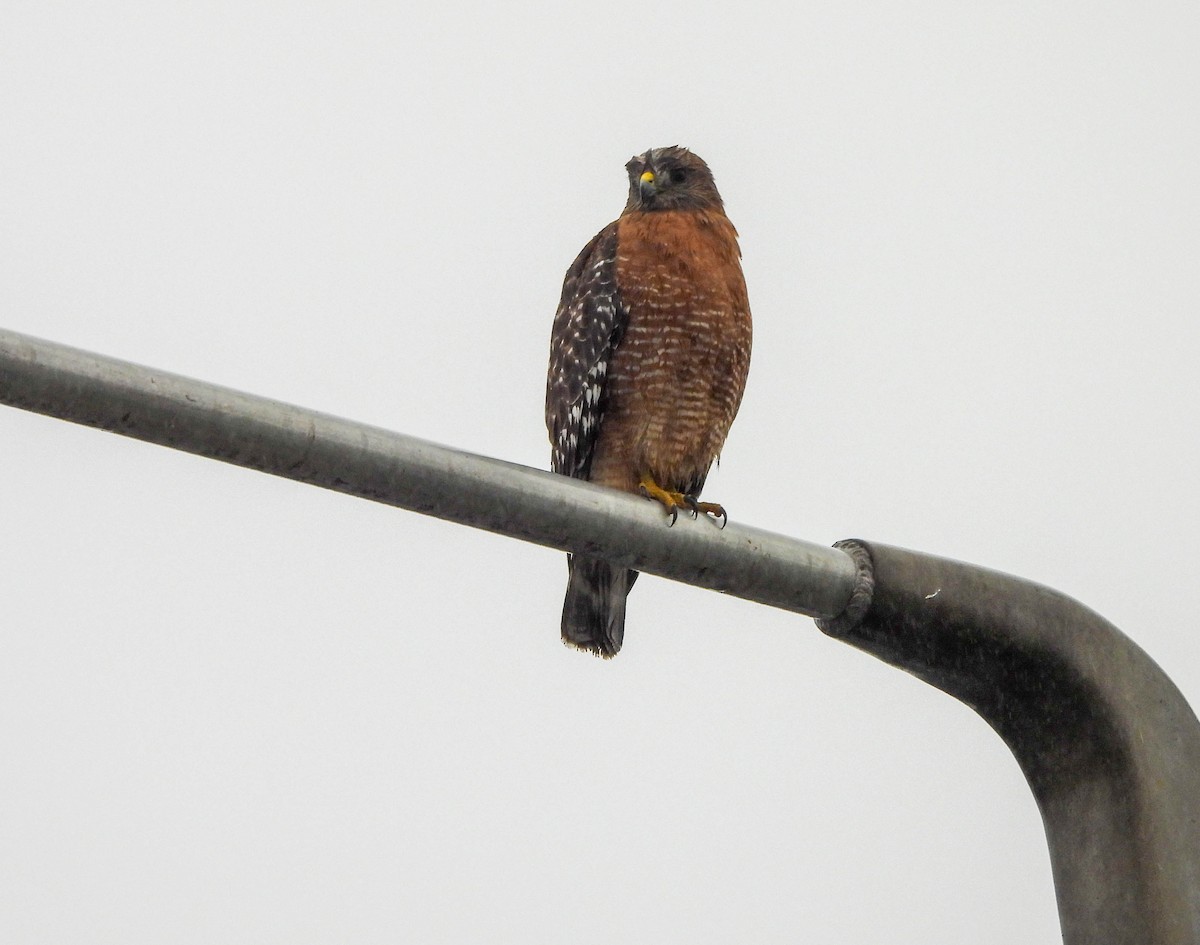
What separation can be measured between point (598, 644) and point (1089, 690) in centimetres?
332

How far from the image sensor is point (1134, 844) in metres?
2.35

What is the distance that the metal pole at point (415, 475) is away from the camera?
2057 millimetres

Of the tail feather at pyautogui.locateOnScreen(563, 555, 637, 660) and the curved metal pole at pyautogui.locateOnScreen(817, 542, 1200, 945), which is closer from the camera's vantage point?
the curved metal pole at pyautogui.locateOnScreen(817, 542, 1200, 945)

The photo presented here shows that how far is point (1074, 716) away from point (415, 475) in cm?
110

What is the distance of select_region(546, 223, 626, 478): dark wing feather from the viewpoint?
5.79 m

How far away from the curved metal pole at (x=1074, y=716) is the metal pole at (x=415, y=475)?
121 millimetres

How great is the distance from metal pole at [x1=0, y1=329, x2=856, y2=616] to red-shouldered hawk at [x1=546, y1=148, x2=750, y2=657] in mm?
2916

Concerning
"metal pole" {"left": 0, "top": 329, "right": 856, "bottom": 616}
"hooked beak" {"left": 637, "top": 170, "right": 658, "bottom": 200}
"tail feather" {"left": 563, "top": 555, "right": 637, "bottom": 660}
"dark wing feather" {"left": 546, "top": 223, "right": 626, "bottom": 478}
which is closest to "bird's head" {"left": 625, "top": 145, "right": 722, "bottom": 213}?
"hooked beak" {"left": 637, "top": 170, "right": 658, "bottom": 200}

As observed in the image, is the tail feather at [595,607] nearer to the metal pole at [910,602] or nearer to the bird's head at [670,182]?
the bird's head at [670,182]

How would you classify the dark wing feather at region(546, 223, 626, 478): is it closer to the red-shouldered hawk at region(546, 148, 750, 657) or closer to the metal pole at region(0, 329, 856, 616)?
the red-shouldered hawk at region(546, 148, 750, 657)

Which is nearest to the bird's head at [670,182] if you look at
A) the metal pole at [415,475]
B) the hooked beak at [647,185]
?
the hooked beak at [647,185]

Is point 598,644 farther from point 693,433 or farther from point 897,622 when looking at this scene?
point 897,622

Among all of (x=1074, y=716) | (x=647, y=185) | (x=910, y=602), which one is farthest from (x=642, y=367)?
(x=1074, y=716)

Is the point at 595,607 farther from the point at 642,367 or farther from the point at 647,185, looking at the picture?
the point at 647,185
